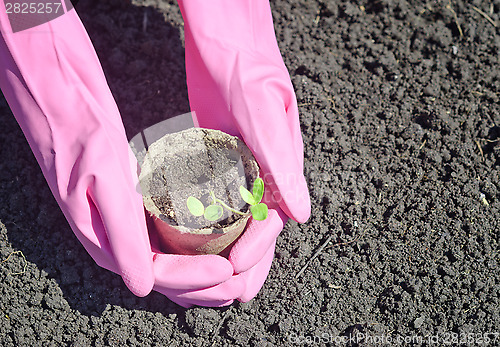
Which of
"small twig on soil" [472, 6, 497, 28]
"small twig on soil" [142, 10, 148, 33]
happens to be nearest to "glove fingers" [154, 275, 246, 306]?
"small twig on soil" [142, 10, 148, 33]

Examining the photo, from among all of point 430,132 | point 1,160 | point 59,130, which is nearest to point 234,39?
point 59,130

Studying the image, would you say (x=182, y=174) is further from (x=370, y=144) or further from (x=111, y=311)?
(x=370, y=144)

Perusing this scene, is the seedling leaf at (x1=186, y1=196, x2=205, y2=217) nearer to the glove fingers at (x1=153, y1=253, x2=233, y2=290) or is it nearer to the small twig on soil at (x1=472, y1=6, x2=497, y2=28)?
the glove fingers at (x1=153, y1=253, x2=233, y2=290)

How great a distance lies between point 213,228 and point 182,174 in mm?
188

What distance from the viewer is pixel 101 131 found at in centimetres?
135

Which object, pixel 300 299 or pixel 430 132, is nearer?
pixel 300 299

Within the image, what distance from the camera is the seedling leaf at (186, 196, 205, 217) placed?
46.3 inches

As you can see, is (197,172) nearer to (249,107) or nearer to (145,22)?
(249,107)

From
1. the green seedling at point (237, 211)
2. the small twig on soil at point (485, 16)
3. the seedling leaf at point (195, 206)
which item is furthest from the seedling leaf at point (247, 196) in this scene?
the small twig on soil at point (485, 16)

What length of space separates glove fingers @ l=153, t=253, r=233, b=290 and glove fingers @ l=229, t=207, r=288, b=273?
0.11 feet

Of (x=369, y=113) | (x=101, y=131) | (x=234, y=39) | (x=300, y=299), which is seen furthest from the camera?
(x=369, y=113)

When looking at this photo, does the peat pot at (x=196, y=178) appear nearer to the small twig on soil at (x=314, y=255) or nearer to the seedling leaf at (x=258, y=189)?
the seedling leaf at (x=258, y=189)

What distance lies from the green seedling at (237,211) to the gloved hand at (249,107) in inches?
7.4

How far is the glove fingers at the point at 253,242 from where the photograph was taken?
4.47 feet
